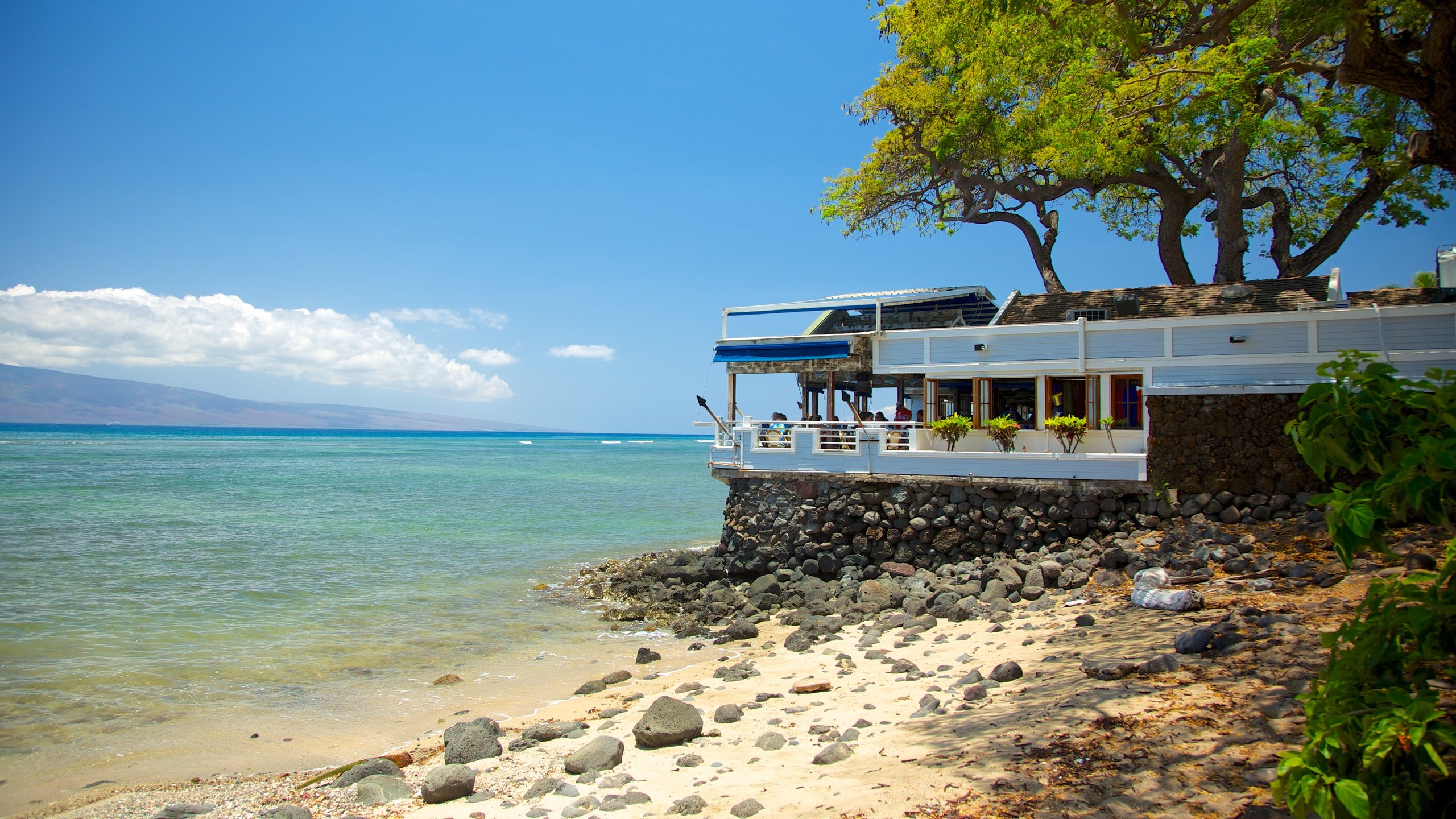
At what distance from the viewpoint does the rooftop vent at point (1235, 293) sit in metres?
17.4

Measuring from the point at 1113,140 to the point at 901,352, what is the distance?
323 inches

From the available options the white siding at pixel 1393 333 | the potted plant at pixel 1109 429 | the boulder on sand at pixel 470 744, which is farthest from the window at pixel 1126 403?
the boulder on sand at pixel 470 744

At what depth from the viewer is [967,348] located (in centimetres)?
1734


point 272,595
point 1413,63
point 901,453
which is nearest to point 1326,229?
point 901,453

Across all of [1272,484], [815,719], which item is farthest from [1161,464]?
[815,719]

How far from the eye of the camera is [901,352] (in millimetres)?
18125

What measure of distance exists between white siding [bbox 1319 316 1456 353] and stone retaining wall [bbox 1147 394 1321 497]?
70.3 inches

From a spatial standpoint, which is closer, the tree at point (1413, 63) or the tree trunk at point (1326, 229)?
the tree at point (1413, 63)

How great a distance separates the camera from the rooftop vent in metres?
17.4

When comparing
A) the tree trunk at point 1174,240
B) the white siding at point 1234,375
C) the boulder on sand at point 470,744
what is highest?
the tree trunk at point 1174,240

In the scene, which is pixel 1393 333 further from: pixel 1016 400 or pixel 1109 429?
pixel 1016 400

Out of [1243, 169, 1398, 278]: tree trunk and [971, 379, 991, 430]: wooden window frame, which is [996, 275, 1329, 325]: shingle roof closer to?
[971, 379, 991, 430]: wooden window frame

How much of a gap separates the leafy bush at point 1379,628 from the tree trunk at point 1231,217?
20372mm

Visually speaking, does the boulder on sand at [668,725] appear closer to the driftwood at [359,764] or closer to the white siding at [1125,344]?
the driftwood at [359,764]
